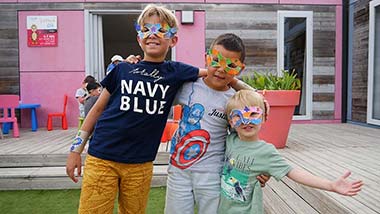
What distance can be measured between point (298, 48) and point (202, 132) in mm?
5177

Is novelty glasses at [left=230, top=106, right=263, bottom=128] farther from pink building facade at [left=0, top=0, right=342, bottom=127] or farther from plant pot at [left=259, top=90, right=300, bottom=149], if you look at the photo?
pink building facade at [left=0, top=0, right=342, bottom=127]

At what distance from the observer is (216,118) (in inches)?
51.8

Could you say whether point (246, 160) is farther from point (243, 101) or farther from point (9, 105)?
point (9, 105)

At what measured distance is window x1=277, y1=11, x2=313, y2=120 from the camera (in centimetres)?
579

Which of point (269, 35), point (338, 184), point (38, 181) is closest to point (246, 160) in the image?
point (338, 184)

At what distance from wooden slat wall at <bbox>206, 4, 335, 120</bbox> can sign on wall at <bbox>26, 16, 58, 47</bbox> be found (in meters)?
2.80

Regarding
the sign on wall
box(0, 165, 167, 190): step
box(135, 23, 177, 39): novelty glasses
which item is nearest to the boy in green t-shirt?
box(135, 23, 177, 39): novelty glasses

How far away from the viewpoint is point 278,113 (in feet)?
10.4

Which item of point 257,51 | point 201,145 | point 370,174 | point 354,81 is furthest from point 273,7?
point 201,145

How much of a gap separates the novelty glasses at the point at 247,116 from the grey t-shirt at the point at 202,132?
8cm

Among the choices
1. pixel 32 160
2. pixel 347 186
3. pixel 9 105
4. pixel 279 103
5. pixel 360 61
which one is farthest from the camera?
pixel 360 61

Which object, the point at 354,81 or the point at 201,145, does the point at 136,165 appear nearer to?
the point at 201,145

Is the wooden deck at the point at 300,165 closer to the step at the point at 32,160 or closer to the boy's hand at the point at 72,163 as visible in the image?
the step at the point at 32,160

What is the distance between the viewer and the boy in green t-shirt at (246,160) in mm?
1226
